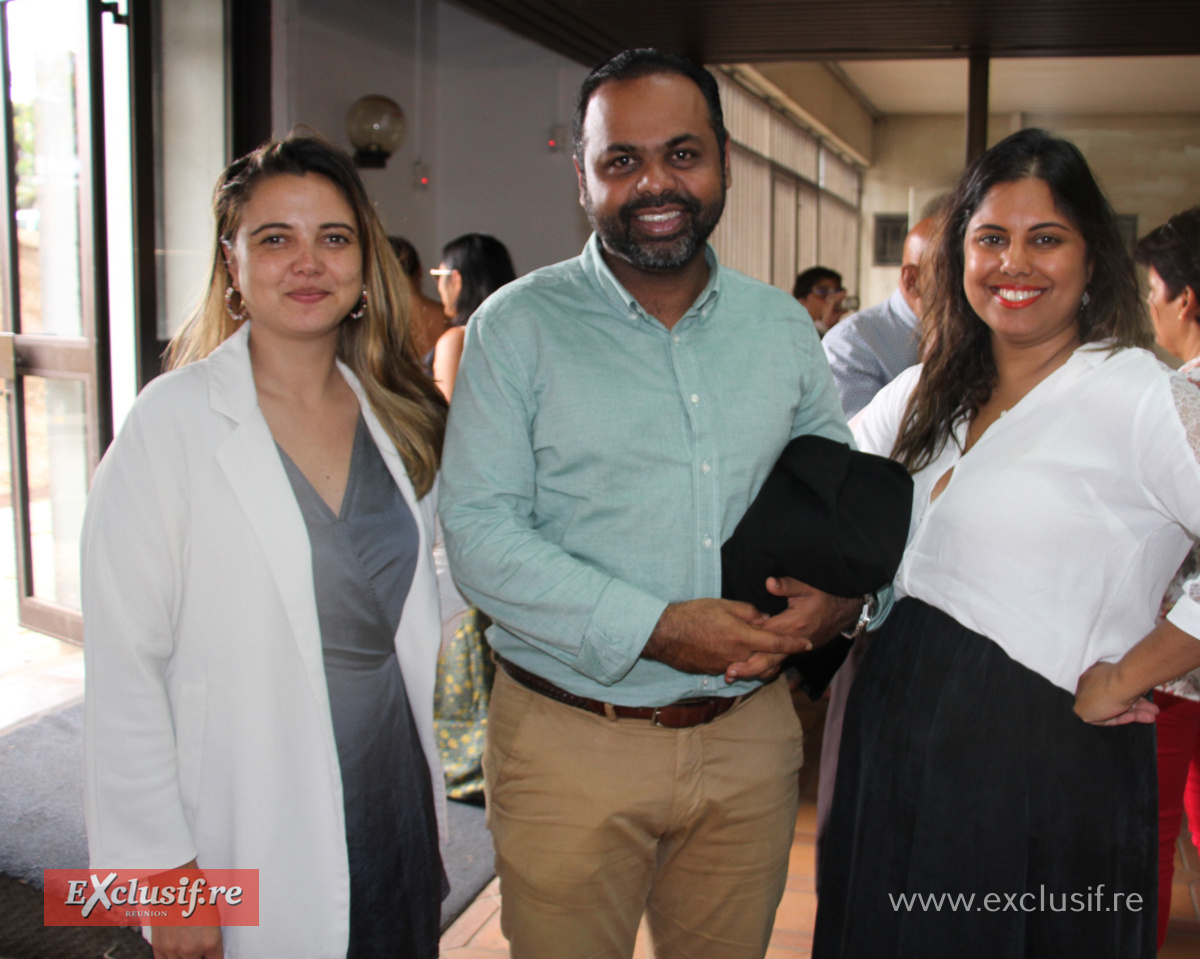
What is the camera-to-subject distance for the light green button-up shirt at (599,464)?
4.60 ft

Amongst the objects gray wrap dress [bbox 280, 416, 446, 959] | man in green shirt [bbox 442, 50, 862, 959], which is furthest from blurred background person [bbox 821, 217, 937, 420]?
gray wrap dress [bbox 280, 416, 446, 959]

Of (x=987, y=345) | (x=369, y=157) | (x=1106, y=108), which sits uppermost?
(x=1106, y=108)

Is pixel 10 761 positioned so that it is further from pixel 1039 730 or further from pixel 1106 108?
pixel 1106 108

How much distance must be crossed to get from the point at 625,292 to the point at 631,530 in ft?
1.21

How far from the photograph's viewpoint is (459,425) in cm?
148

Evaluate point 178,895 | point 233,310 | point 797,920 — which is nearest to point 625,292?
point 233,310

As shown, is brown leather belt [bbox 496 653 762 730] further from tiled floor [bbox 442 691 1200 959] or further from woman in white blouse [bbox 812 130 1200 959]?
tiled floor [bbox 442 691 1200 959]

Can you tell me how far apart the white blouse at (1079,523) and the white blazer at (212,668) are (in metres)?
1.00

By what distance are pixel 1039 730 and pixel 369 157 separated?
501 cm

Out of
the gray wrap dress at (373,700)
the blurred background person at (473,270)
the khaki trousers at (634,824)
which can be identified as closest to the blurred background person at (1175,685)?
the khaki trousers at (634,824)

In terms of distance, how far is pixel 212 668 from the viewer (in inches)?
54.5

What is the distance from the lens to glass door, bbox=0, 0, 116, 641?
12.2 feet

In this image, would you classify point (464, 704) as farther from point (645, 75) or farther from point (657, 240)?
point (645, 75)

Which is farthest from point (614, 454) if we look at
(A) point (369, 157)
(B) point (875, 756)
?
(A) point (369, 157)
